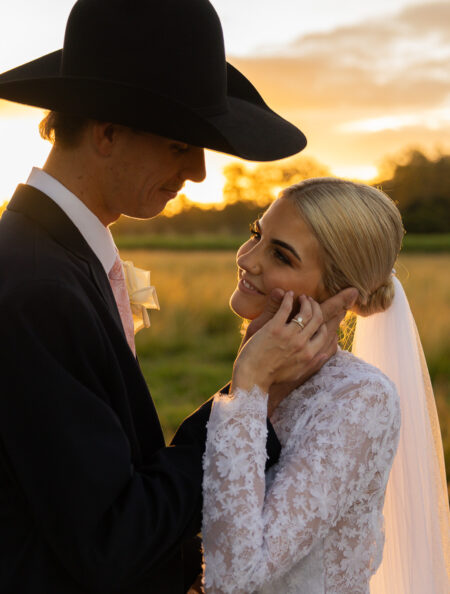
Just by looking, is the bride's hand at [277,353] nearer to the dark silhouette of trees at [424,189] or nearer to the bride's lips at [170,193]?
the bride's lips at [170,193]

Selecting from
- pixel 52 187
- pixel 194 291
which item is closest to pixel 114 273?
pixel 52 187

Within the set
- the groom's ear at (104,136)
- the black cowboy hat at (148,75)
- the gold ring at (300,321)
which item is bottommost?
the gold ring at (300,321)

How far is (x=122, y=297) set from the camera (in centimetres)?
246

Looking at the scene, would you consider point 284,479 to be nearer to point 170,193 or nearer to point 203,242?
point 170,193

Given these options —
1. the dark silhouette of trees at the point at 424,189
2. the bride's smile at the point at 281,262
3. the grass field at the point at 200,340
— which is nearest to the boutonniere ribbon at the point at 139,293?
the bride's smile at the point at 281,262

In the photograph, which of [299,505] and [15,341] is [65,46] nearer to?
[15,341]

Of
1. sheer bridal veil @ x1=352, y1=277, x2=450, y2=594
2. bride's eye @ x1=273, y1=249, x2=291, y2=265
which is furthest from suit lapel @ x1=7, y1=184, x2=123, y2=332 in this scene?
sheer bridal veil @ x1=352, y1=277, x2=450, y2=594

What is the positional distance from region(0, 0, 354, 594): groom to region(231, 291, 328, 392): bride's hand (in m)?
0.21

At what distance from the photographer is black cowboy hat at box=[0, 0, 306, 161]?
180cm

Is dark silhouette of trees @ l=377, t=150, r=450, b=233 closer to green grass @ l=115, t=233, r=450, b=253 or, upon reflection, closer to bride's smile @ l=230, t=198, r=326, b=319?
green grass @ l=115, t=233, r=450, b=253

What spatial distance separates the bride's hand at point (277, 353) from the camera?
2.09 metres

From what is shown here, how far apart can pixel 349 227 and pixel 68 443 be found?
1.46 meters

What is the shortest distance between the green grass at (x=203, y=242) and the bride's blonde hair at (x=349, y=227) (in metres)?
40.2

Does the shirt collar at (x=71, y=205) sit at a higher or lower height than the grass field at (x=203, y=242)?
lower
